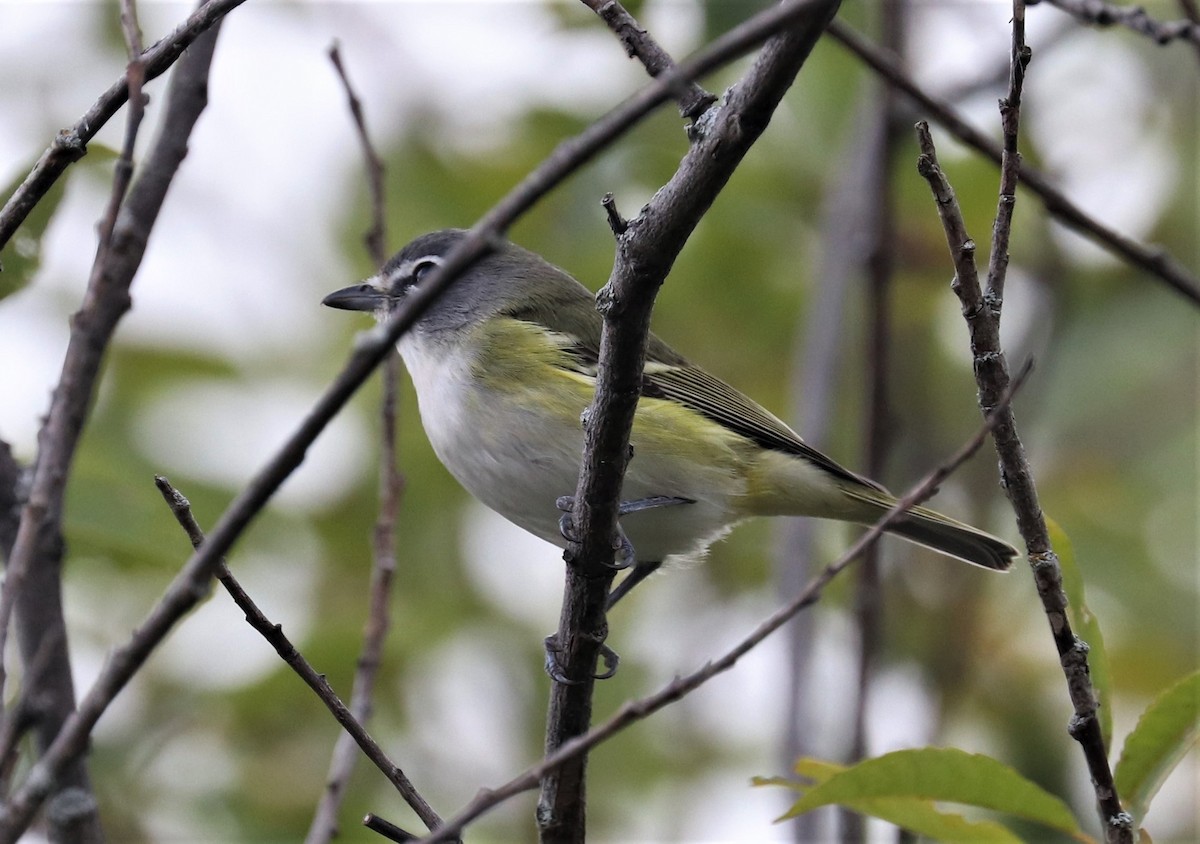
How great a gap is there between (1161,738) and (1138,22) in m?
1.52

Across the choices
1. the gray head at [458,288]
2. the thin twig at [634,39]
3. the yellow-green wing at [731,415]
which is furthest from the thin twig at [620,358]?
the gray head at [458,288]

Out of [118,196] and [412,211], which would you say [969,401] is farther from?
[118,196]

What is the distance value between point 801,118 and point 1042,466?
6.67ft

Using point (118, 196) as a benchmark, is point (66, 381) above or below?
below

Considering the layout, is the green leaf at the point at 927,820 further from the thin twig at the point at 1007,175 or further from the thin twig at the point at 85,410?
the thin twig at the point at 85,410

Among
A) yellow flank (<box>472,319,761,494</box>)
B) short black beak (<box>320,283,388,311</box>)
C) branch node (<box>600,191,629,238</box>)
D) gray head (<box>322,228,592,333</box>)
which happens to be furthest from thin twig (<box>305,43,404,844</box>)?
branch node (<box>600,191,629,238</box>)

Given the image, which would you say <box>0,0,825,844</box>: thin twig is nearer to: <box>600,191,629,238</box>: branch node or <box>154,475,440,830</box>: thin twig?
<box>154,475,440,830</box>: thin twig

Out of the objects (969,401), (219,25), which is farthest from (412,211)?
(219,25)

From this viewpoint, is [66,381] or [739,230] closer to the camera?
[66,381]

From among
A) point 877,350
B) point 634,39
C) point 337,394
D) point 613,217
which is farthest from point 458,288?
point 337,394

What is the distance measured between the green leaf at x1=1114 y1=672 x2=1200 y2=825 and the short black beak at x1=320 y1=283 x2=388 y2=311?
3.39m

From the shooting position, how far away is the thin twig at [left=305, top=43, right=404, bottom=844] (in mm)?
3102

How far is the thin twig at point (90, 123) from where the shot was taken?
2.40 metres

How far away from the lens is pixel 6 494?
3.15 metres
